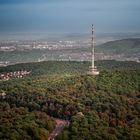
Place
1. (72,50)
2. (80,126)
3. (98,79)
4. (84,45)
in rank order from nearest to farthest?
(80,126)
(98,79)
(72,50)
(84,45)

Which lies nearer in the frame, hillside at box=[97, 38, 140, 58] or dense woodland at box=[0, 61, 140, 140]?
dense woodland at box=[0, 61, 140, 140]

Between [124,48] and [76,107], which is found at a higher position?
[76,107]

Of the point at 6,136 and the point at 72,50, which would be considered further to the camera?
the point at 72,50

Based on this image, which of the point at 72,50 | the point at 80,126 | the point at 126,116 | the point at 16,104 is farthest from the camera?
the point at 72,50

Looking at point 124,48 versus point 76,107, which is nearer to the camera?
point 76,107

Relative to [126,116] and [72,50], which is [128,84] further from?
[72,50]

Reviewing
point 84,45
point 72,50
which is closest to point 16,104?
point 72,50

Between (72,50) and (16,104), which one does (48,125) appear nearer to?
(16,104)

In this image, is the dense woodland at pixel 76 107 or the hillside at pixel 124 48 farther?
the hillside at pixel 124 48
